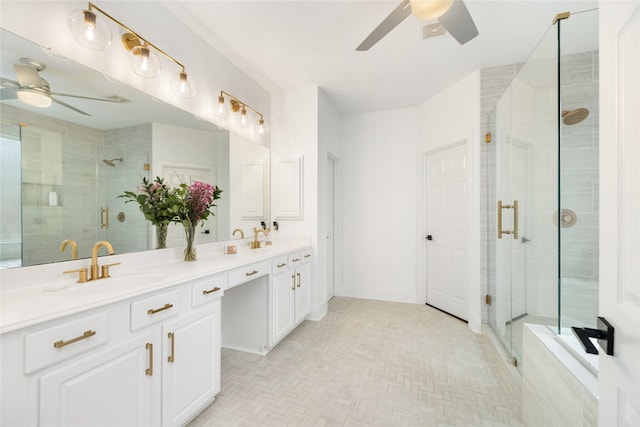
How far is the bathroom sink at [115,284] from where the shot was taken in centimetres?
118

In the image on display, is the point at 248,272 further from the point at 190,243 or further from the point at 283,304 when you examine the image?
the point at 283,304

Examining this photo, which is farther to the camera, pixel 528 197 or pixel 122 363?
pixel 528 197

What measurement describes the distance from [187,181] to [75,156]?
0.70m

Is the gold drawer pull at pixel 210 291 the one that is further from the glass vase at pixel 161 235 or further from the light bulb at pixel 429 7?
the light bulb at pixel 429 7

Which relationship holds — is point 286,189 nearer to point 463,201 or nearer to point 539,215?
point 463,201

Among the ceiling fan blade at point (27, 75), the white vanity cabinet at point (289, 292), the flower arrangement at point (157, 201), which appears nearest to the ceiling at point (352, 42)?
the ceiling fan blade at point (27, 75)

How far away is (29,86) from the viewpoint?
1.26m

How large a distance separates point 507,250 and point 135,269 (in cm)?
300

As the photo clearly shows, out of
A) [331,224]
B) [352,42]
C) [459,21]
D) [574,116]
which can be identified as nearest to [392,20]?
[459,21]

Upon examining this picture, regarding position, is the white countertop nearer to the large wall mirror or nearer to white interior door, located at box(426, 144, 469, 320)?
the large wall mirror

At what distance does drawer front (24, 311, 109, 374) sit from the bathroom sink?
0.15 metres

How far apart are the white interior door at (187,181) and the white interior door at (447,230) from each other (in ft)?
9.01

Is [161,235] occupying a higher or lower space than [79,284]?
higher

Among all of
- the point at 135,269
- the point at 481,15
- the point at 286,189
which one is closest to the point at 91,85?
the point at 135,269
